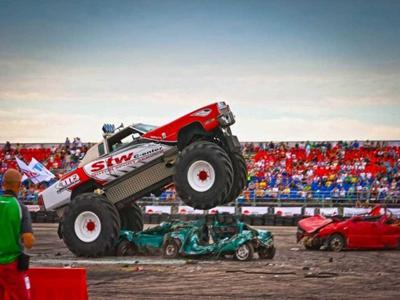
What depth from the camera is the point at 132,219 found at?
A: 22.6 metres

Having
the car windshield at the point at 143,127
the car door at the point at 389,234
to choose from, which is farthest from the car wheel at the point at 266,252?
the car door at the point at 389,234

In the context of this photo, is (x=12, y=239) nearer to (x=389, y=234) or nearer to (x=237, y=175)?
(x=237, y=175)

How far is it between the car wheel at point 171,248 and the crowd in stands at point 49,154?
26.4 m

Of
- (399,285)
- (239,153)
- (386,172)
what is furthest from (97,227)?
(386,172)

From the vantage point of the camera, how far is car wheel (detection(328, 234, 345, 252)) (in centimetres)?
2217

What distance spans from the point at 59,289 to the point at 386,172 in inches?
1317

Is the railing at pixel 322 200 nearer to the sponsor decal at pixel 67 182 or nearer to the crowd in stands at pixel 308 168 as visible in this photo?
the crowd in stands at pixel 308 168

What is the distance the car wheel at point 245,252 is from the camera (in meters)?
18.9

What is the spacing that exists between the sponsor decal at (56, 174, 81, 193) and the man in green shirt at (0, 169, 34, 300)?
12.6 metres

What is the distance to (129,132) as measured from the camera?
67.7 feet

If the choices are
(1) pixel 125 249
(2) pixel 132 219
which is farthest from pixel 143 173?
(2) pixel 132 219

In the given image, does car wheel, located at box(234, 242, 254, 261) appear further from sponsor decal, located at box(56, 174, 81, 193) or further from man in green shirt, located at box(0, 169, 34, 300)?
man in green shirt, located at box(0, 169, 34, 300)

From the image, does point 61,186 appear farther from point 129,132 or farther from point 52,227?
point 52,227

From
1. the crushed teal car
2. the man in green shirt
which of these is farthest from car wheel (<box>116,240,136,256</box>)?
the man in green shirt
